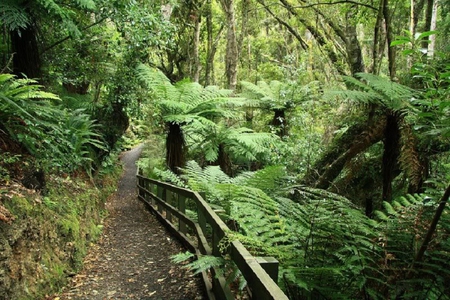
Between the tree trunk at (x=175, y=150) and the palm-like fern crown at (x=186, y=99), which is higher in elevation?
the palm-like fern crown at (x=186, y=99)

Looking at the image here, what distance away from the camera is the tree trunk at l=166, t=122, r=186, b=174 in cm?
779

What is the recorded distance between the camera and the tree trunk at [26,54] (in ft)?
15.6

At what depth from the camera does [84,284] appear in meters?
4.00

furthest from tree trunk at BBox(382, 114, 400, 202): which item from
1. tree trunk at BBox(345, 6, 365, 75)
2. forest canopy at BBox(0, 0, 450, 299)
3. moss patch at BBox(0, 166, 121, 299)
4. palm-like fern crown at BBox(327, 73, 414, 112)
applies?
moss patch at BBox(0, 166, 121, 299)

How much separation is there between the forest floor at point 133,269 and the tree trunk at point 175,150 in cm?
146

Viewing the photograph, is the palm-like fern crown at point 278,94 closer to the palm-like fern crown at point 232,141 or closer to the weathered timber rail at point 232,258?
the palm-like fern crown at point 232,141

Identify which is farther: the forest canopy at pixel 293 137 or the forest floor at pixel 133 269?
the forest floor at pixel 133 269

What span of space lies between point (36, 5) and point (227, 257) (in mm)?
4315

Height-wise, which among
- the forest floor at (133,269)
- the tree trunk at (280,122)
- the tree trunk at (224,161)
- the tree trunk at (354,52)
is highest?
the tree trunk at (354,52)

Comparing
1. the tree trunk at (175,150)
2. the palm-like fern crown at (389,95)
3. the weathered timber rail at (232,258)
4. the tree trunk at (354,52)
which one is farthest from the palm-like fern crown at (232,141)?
the palm-like fern crown at (389,95)

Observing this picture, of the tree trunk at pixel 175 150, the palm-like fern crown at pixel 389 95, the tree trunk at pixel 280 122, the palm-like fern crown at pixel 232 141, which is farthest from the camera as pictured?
the tree trunk at pixel 280 122

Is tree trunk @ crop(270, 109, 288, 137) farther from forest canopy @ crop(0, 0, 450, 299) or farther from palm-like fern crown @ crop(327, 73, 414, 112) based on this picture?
palm-like fern crown @ crop(327, 73, 414, 112)

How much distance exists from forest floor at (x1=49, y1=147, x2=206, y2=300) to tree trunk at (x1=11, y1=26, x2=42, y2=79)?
9.79ft

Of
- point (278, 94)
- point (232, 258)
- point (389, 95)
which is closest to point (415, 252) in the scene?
point (232, 258)
